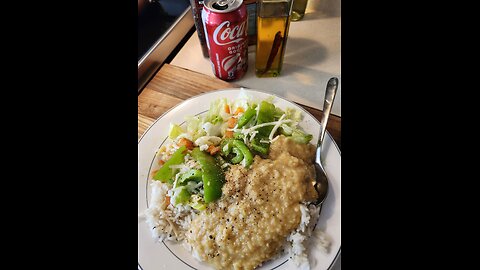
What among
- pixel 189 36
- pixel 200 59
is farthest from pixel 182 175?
pixel 189 36

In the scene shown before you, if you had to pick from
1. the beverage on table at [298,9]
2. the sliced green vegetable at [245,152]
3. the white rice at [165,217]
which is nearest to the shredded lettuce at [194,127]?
the sliced green vegetable at [245,152]

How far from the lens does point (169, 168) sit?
1714 millimetres

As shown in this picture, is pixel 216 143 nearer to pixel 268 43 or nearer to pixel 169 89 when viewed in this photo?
pixel 169 89

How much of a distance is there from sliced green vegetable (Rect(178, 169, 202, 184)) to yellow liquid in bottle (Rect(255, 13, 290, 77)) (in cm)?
106

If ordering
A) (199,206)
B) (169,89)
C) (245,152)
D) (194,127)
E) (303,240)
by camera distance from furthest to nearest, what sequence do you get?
(169,89), (194,127), (245,152), (199,206), (303,240)

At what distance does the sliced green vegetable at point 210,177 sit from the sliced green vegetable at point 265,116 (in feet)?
1.12

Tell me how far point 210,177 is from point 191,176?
0.12 meters

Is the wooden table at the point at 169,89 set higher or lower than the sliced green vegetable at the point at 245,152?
lower

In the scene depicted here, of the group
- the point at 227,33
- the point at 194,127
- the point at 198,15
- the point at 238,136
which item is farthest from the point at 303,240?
the point at 198,15

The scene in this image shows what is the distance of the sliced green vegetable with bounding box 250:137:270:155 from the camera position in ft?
5.70

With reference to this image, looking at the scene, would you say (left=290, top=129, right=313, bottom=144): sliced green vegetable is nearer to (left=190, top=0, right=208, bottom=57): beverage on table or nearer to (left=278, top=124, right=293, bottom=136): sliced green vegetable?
(left=278, top=124, right=293, bottom=136): sliced green vegetable

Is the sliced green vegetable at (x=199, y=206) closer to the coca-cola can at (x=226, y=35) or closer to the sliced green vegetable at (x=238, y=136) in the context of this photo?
the sliced green vegetable at (x=238, y=136)

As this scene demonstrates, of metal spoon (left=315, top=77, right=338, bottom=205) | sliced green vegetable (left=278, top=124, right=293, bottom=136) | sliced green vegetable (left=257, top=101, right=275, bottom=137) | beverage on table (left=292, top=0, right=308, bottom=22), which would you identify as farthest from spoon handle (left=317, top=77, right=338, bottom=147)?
beverage on table (left=292, top=0, right=308, bottom=22)

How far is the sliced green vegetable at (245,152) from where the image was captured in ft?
5.43
